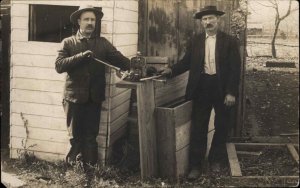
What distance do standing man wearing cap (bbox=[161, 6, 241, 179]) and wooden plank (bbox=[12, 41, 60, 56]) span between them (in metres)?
1.23

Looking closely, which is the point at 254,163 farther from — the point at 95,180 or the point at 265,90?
the point at 95,180

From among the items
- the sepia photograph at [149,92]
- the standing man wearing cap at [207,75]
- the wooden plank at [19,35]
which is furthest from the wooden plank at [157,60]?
the wooden plank at [19,35]

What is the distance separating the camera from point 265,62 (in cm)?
449

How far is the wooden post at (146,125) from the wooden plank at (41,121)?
105 centimetres

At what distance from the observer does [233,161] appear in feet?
14.9

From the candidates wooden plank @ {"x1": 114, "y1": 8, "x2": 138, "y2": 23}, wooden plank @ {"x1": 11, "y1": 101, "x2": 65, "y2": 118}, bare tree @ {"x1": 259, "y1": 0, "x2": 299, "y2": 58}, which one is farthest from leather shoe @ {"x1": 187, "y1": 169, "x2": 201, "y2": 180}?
wooden plank @ {"x1": 114, "y1": 8, "x2": 138, "y2": 23}

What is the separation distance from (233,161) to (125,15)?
192cm

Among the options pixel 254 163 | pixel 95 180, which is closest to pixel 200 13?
pixel 254 163

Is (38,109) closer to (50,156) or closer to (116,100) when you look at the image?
(50,156)

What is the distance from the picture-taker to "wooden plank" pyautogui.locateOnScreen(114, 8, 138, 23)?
4594mm

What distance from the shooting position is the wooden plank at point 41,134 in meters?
4.98

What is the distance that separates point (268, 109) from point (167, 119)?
1.22 meters

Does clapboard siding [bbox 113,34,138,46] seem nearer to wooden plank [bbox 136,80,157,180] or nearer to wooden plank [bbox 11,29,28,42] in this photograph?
wooden plank [bbox 136,80,157,180]

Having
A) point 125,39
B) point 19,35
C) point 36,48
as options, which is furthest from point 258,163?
point 19,35
